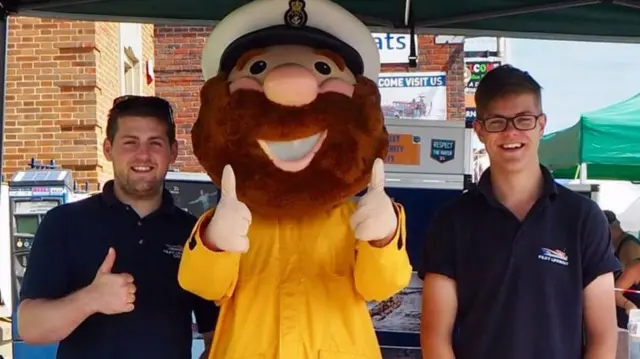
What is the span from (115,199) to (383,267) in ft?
2.99

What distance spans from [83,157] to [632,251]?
17.7 feet

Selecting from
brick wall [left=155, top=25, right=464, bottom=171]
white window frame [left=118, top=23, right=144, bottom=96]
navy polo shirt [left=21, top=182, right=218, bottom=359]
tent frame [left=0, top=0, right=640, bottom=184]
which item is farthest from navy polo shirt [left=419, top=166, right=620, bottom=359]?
brick wall [left=155, top=25, right=464, bottom=171]

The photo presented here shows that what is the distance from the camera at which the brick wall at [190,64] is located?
433 inches

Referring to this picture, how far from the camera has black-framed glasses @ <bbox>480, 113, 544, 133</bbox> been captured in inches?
90.6

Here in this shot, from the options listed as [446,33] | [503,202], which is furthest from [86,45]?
[503,202]

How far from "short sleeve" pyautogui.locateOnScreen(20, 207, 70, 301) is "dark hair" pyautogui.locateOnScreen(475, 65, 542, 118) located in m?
1.34

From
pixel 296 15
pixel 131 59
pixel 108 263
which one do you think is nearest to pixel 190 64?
pixel 131 59

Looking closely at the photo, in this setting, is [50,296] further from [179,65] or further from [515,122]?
[179,65]

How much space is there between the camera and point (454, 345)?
7.93 ft

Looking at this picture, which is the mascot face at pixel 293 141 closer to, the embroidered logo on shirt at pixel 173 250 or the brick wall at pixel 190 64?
the embroidered logo on shirt at pixel 173 250

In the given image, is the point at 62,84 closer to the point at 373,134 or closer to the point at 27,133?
the point at 27,133

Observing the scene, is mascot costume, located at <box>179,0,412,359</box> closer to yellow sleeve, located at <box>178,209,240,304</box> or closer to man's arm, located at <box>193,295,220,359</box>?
yellow sleeve, located at <box>178,209,240,304</box>

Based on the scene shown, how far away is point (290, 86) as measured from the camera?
210cm

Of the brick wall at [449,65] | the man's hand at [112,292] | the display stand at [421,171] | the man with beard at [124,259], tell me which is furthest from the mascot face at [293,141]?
the brick wall at [449,65]
